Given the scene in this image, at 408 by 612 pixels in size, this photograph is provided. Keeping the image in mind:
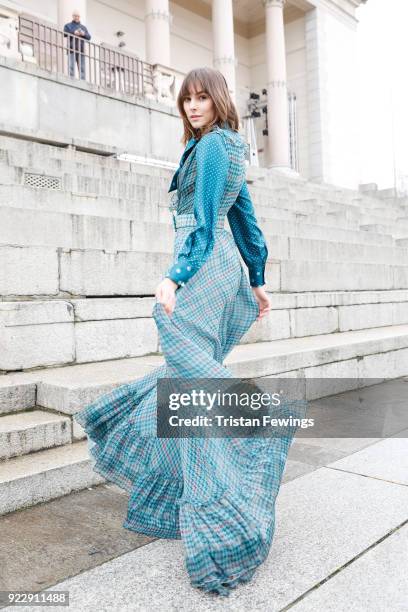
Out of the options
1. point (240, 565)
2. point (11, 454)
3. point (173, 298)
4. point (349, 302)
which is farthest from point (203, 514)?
point (349, 302)

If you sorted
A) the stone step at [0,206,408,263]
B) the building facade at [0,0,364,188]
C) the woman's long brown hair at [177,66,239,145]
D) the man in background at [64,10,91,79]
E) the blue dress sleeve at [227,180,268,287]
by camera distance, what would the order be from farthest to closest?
the building facade at [0,0,364,188]
the man in background at [64,10,91,79]
the stone step at [0,206,408,263]
the blue dress sleeve at [227,180,268,287]
the woman's long brown hair at [177,66,239,145]

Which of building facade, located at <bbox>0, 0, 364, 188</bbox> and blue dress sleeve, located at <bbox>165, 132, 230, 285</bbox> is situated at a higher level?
building facade, located at <bbox>0, 0, 364, 188</bbox>

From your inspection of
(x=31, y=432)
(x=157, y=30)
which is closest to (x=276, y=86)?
(x=157, y=30)

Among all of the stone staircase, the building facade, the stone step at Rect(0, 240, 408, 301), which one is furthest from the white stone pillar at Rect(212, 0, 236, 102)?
the stone step at Rect(0, 240, 408, 301)

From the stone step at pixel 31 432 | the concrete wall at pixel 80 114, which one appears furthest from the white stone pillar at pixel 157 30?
the stone step at pixel 31 432

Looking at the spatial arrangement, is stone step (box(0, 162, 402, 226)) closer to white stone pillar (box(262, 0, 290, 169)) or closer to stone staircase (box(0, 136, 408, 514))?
stone staircase (box(0, 136, 408, 514))

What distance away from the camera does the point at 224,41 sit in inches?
764

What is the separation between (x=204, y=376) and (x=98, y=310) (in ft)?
8.32

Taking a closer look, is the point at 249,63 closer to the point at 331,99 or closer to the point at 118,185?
the point at 331,99

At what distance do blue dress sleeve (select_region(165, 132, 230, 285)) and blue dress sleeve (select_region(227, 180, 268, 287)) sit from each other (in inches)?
13.0

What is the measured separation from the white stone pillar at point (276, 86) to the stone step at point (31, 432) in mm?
20608

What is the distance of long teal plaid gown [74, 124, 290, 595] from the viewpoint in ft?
6.07

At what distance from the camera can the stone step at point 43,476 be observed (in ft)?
8.35

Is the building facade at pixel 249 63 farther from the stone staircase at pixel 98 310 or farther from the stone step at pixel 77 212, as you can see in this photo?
the stone step at pixel 77 212
